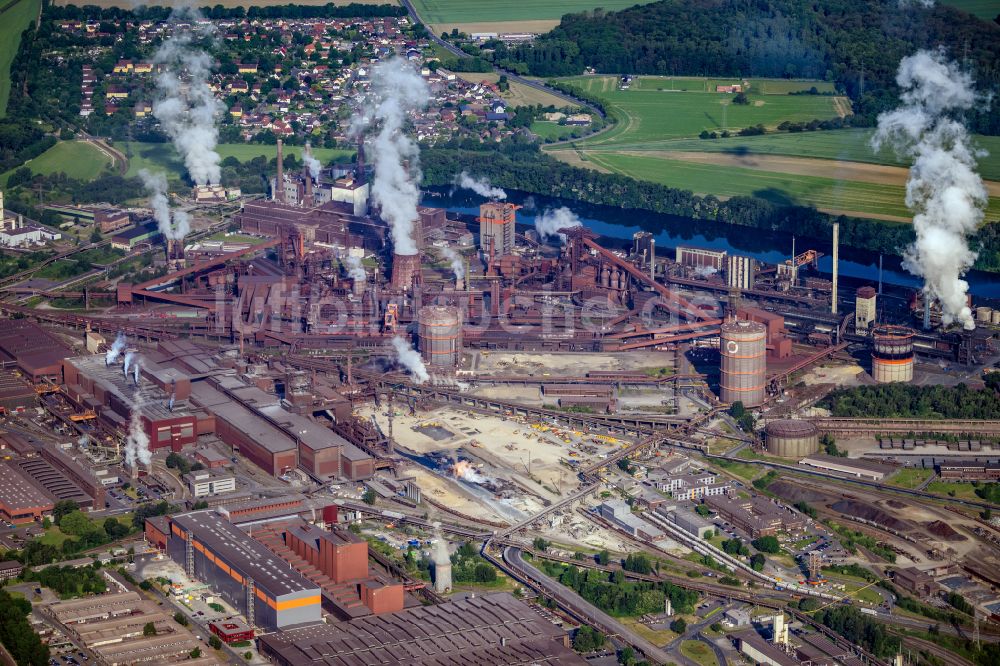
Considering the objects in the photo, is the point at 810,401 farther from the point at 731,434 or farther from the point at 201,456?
the point at 201,456

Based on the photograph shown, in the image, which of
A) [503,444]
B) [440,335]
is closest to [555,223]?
[440,335]

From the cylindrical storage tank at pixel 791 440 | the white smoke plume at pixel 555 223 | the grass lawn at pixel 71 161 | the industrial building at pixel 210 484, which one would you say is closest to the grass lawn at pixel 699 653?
the cylindrical storage tank at pixel 791 440

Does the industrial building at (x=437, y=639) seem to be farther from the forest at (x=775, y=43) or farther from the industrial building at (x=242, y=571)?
the forest at (x=775, y=43)

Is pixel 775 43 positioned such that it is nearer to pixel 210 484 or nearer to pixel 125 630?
pixel 210 484

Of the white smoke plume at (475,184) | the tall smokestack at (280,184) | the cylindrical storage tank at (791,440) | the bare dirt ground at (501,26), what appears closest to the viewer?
the cylindrical storage tank at (791,440)

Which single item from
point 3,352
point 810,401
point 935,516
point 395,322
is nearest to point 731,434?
point 810,401
